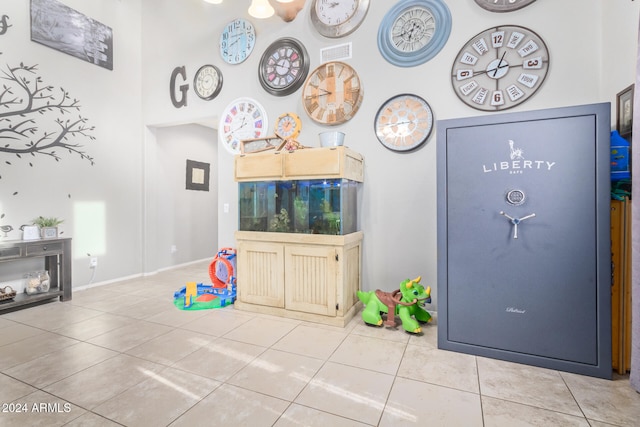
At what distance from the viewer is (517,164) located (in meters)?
2.12

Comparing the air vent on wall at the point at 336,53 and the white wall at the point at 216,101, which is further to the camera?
the air vent on wall at the point at 336,53

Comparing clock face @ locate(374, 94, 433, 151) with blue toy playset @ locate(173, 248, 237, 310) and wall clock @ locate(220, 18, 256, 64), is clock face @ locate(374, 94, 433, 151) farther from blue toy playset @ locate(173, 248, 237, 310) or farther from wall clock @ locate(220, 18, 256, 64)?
blue toy playset @ locate(173, 248, 237, 310)

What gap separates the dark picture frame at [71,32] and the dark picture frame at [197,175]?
1.91 meters

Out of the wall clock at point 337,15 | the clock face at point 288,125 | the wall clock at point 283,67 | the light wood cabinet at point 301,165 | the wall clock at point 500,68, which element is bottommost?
the light wood cabinet at point 301,165

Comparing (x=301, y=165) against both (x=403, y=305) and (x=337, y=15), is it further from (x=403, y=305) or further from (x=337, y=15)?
(x=337, y=15)

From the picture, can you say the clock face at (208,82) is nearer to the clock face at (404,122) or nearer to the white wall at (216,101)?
the white wall at (216,101)

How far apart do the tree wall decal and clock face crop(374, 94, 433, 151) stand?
3785 millimetres

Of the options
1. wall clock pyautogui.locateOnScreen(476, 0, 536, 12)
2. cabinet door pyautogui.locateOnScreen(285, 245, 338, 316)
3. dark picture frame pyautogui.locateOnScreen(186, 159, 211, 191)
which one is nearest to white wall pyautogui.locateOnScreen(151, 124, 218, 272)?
dark picture frame pyautogui.locateOnScreen(186, 159, 211, 191)

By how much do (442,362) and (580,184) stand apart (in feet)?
4.89

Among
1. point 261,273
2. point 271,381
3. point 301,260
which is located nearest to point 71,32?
point 261,273

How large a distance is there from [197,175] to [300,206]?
11.7 ft

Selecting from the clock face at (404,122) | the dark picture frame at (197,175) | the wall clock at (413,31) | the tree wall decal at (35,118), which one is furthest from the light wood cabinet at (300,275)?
the dark picture frame at (197,175)

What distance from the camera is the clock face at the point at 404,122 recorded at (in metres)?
3.08

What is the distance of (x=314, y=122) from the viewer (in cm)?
359
